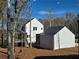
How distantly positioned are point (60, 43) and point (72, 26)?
24903mm

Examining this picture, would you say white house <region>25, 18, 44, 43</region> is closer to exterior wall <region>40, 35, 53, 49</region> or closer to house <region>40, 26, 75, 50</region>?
exterior wall <region>40, 35, 53, 49</region>

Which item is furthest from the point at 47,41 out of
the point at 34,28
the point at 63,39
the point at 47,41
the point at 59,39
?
the point at 34,28

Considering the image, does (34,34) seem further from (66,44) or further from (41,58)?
(41,58)

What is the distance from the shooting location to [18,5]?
36.8 ft

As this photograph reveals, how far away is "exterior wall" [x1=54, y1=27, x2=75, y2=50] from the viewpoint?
3891 cm

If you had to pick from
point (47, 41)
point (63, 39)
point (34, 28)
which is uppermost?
point (34, 28)

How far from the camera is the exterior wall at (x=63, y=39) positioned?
38906 mm

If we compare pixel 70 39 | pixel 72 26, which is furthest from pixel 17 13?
pixel 72 26

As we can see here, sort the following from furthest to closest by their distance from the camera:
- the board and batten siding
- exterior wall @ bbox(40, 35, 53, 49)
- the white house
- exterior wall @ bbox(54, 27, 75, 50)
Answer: the white house
exterior wall @ bbox(40, 35, 53, 49)
the board and batten siding
exterior wall @ bbox(54, 27, 75, 50)

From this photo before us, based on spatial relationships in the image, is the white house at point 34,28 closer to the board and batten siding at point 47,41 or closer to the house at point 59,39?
the board and batten siding at point 47,41

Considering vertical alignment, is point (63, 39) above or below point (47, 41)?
above

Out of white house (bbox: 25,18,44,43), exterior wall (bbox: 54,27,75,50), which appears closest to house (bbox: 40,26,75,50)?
exterior wall (bbox: 54,27,75,50)

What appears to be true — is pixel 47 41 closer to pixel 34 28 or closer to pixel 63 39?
pixel 63 39

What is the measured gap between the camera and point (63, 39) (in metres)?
39.6
